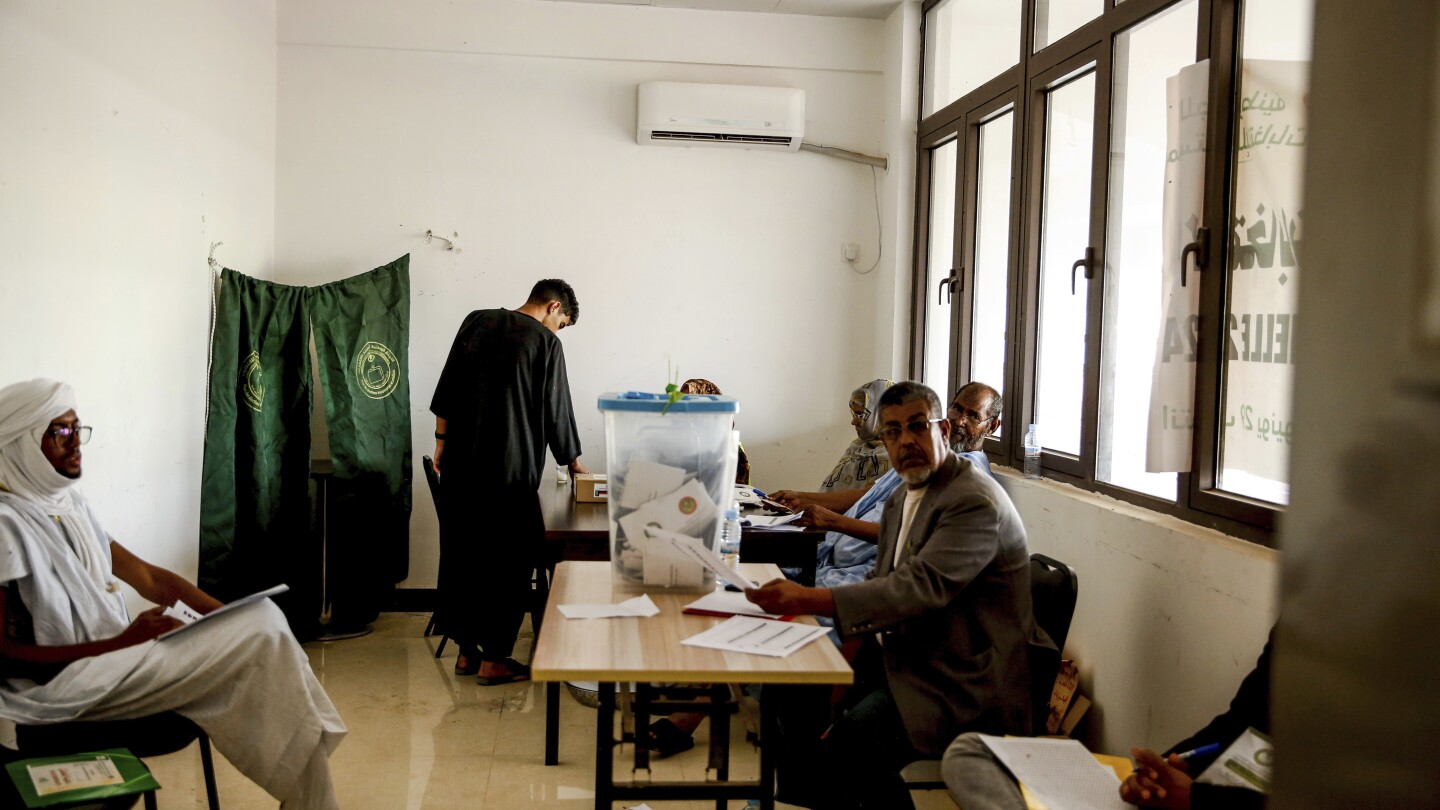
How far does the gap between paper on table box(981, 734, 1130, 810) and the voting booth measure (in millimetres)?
741

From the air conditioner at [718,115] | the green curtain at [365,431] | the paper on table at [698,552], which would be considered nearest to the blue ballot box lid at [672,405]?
the paper on table at [698,552]

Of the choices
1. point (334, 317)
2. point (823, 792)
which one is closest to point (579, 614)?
point (823, 792)

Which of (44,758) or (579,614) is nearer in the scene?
(44,758)

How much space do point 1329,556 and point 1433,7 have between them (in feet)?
0.45

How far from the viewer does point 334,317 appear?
5016mm

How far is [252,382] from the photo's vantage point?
181 inches

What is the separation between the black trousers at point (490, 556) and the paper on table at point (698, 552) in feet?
6.56

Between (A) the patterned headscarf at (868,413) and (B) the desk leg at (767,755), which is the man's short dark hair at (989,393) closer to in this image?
(A) the patterned headscarf at (868,413)

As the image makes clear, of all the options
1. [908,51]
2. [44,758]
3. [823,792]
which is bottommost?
[823,792]

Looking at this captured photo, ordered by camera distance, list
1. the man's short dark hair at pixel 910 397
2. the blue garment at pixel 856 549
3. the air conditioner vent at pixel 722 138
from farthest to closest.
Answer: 1. the air conditioner vent at pixel 722 138
2. the blue garment at pixel 856 549
3. the man's short dark hair at pixel 910 397

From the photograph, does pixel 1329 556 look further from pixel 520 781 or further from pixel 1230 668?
pixel 520 781

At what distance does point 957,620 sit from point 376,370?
3.60 metres

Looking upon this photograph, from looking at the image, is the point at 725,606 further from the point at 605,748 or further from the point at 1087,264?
the point at 1087,264

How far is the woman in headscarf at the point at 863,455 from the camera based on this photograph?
4.30m
